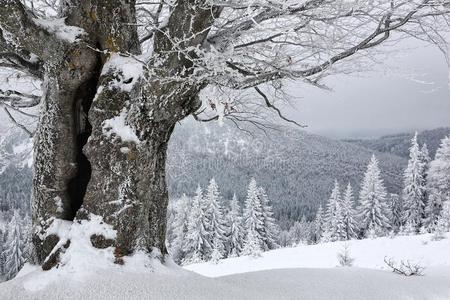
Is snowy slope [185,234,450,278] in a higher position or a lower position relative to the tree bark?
lower

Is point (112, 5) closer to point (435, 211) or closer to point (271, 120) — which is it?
point (271, 120)

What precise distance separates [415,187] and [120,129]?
128 ft

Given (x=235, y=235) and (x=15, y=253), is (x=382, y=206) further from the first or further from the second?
(x=15, y=253)

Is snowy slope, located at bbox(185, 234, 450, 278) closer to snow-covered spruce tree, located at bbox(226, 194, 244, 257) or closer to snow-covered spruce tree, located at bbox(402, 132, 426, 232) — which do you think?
snow-covered spruce tree, located at bbox(226, 194, 244, 257)

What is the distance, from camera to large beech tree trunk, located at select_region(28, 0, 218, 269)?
3348 mm

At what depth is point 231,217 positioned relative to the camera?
145 feet

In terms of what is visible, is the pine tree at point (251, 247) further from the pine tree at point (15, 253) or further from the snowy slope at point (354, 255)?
the pine tree at point (15, 253)

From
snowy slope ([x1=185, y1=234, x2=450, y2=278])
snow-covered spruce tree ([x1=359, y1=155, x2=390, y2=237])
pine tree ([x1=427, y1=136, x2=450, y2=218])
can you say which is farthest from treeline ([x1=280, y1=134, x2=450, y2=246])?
snowy slope ([x1=185, y1=234, x2=450, y2=278])

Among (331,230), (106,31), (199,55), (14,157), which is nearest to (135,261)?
(199,55)

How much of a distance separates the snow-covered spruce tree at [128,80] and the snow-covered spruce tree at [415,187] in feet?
123

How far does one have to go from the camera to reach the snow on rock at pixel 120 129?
338 centimetres

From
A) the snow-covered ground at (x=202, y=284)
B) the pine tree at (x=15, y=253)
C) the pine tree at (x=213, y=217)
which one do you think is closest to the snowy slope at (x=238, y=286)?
the snow-covered ground at (x=202, y=284)

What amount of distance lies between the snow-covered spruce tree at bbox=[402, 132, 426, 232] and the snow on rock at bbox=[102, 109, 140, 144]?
126ft

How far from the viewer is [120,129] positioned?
339 cm
